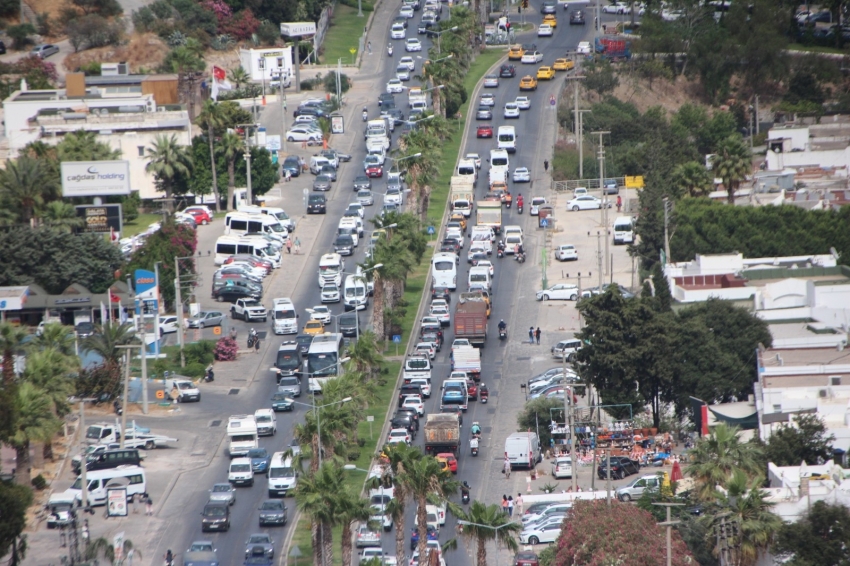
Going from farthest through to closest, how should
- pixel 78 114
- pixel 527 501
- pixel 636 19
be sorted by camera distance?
pixel 636 19 → pixel 78 114 → pixel 527 501

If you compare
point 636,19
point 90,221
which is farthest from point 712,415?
point 636,19

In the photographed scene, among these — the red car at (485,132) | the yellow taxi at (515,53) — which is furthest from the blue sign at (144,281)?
the yellow taxi at (515,53)

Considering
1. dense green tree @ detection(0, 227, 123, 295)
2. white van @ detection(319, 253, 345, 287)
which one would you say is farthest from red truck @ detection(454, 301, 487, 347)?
dense green tree @ detection(0, 227, 123, 295)

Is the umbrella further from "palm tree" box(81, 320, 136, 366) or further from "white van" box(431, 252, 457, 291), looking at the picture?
"palm tree" box(81, 320, 136, 366)

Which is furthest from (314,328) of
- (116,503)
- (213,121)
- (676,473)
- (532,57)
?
(532,57)

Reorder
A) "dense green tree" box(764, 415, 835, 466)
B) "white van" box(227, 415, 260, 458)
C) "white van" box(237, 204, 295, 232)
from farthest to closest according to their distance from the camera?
"white van" box(237, 204, 295, 232) → "white van" box(227, 415, 260, 458) → "dense green tree" box(764, 415, 835, 466)

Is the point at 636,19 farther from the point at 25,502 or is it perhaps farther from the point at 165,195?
the point at 25,502

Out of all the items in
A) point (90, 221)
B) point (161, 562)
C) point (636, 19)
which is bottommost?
A: point (161, 562)

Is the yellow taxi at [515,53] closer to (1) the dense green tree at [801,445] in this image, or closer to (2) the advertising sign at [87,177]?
(2) the advertising sign at [87,177]
